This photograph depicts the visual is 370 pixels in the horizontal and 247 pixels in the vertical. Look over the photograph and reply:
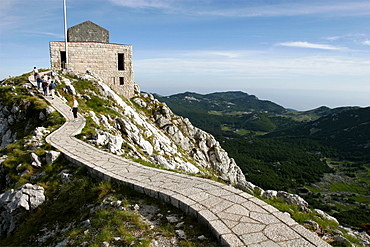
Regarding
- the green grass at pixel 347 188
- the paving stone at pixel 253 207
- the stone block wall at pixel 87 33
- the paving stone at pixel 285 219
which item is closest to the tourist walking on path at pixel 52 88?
the stone block wall at pixel 87 33

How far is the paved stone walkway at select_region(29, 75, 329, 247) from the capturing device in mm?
5832

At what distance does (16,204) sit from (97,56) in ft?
91.3

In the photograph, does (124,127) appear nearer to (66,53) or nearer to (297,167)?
(66,53)

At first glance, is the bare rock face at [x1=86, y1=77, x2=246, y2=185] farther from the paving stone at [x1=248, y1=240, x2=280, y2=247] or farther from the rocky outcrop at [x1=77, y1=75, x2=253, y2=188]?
the paving stone at [x1=248, y1=240, x2=280, y2=247]

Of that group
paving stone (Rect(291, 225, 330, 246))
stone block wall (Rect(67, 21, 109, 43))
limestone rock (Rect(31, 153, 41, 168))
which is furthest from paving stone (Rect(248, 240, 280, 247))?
stone block wall (Rect(67, 21, 109, 43))

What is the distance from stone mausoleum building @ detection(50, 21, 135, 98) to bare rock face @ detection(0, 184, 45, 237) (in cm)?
2547

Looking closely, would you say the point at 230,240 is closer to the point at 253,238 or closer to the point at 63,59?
the point at 253,238

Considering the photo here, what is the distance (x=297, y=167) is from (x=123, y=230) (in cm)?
15869

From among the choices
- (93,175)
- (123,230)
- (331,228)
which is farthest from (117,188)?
(331,228)

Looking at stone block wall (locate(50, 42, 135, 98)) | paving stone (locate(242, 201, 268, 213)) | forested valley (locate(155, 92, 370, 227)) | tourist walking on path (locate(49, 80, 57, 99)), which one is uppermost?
stone block wall (locate(50, 42, 135, 98))

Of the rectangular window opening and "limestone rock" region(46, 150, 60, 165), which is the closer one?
"limestone rock" region(46, 150, 60, 165)

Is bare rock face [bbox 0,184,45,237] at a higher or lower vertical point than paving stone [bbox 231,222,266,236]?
lower

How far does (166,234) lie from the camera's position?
627 cm

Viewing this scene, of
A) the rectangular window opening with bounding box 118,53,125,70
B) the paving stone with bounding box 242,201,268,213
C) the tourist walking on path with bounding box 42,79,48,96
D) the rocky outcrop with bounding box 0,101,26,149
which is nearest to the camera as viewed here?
the paving stone with bounding box 242,201,268,213
